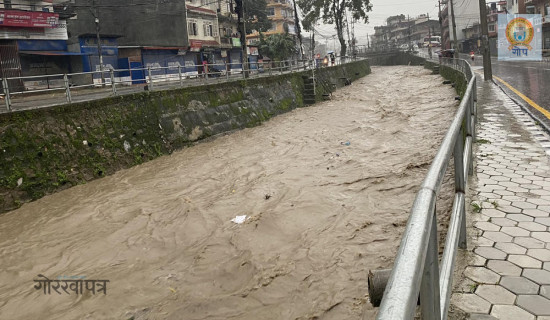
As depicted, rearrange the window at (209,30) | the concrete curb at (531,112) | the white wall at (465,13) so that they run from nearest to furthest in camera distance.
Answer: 1. the concrete curb at (531,112)
2. the window at (209,30)
3. the white wall at (465,13)

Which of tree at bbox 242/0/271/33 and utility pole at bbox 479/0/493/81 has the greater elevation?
tree at bbox 242/0/271/33

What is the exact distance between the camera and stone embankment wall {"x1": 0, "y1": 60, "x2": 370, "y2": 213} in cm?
965

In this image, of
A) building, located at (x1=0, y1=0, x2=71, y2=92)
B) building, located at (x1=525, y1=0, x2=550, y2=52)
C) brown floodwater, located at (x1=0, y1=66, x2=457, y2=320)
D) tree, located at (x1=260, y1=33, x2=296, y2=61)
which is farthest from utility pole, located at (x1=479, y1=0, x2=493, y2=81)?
tree, located at (x1=260, y1=33, x2=296, y2=61)

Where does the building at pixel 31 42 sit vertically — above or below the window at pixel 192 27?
below

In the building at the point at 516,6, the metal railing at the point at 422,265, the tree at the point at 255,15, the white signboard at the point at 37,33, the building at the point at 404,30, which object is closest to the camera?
the metal railing at the point at 422,265

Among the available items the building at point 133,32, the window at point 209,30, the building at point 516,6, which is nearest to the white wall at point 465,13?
the building at point 516,6

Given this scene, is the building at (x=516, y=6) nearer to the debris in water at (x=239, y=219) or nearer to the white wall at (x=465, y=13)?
the white wall at (x=465, y=13)

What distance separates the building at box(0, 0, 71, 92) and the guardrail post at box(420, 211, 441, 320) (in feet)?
77.5

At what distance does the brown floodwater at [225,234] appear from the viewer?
4.89 metres

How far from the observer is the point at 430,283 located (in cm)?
150

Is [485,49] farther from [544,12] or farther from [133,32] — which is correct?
[544,12]

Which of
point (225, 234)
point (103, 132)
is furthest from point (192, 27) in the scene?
point (225, 234)

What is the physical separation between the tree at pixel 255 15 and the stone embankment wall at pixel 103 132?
1159 inches

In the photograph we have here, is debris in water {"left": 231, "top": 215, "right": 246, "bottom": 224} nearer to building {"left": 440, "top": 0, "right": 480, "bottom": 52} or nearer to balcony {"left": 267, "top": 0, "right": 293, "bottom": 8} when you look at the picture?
balcony {"left": 267, "top": 0, "right": 293, "bottom": 8}
